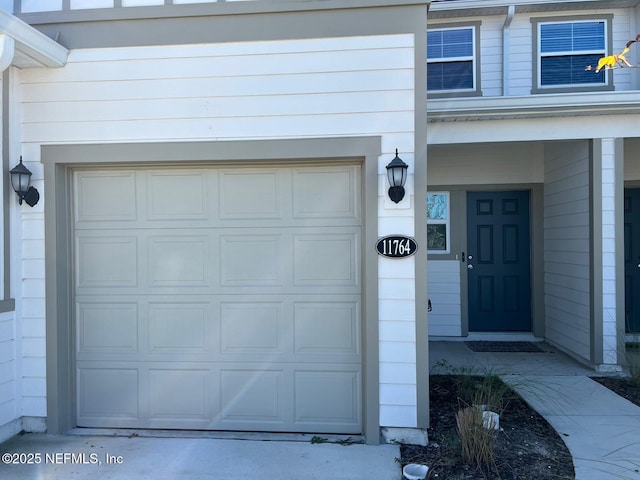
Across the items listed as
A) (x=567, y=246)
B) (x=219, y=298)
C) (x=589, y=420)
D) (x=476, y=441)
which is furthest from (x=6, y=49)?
(x=567, y=246)

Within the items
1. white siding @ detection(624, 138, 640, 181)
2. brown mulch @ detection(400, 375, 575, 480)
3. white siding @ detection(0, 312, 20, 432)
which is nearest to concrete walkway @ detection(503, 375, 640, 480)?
brown mulch @ detection(400, 375, 575, 480)

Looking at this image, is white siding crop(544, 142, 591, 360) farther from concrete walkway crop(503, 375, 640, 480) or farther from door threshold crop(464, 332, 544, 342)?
concrete walkway crop(503, 375, 640, 480)

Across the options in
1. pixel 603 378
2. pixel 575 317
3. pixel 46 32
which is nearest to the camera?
pixel 46 32

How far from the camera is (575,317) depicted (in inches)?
226

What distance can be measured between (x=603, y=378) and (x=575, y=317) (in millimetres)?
861

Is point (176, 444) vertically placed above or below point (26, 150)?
below

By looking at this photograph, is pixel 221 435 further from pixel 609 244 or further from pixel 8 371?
pixel 609 244

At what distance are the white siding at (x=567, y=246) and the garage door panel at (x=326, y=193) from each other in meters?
3.22

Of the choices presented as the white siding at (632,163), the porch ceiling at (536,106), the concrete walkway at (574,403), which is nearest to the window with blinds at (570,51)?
the white siding at (632,163)

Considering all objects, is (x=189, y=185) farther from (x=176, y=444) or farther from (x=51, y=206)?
(x=176, y=444)

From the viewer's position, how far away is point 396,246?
3.62 m

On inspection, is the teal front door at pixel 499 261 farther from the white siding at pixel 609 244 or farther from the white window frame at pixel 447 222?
the white siding at pixel 609 244

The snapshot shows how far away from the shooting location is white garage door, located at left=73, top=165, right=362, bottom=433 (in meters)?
3.86

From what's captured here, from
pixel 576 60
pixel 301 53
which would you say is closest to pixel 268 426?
pixel 301 53
